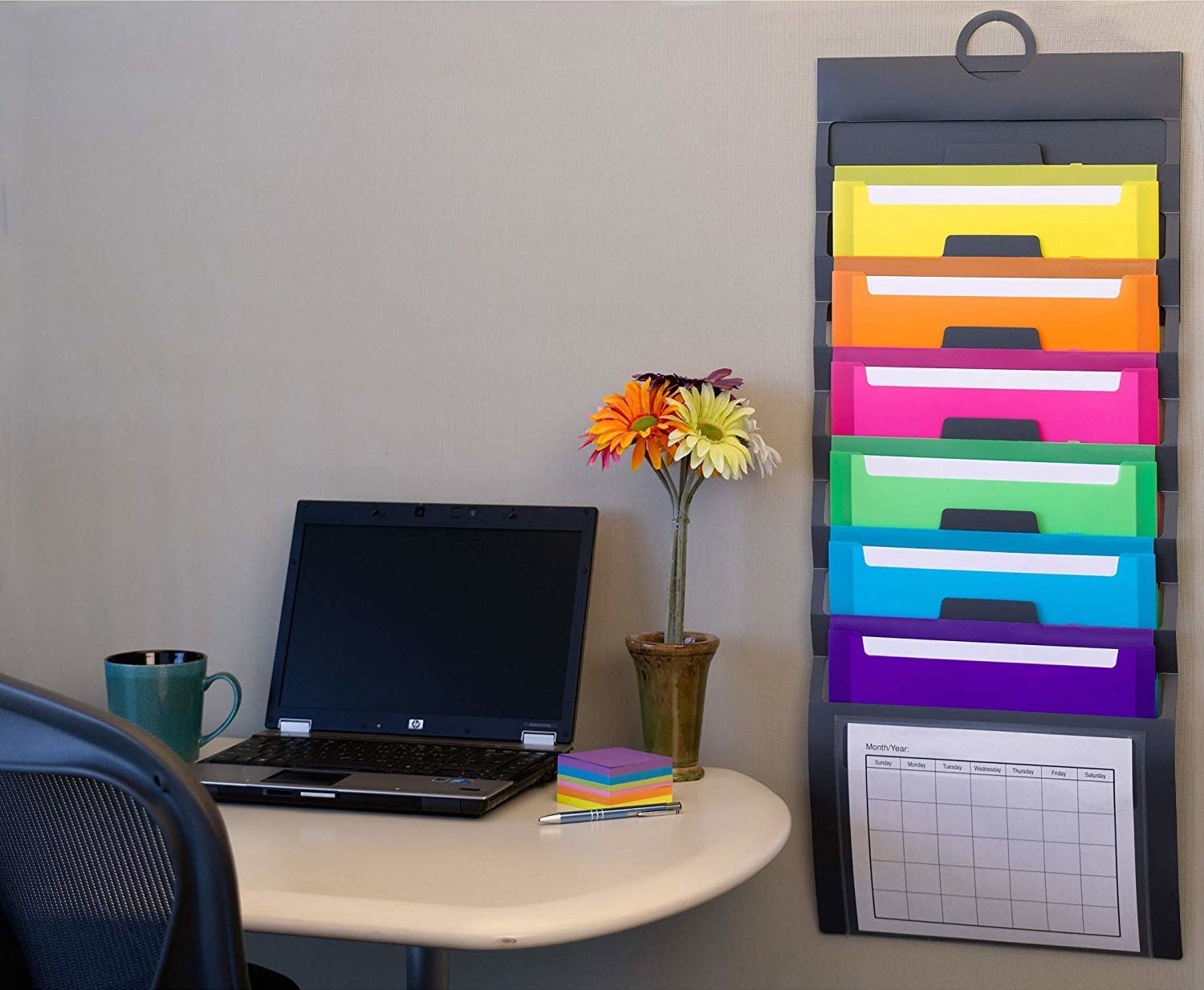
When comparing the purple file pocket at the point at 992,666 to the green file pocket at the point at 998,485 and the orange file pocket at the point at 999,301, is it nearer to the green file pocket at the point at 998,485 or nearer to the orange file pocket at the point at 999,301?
the green file pocket at the point at 998,485

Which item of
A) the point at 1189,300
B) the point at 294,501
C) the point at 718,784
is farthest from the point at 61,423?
the point at 1189,300

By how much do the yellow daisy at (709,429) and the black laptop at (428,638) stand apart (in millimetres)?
144

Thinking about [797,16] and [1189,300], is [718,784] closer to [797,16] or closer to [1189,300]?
[1189,300]

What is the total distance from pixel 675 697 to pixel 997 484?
1.40ft

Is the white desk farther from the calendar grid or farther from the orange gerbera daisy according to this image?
the orange gerbera daisy

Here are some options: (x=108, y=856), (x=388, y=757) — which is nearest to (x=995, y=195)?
(x=388, y=757)

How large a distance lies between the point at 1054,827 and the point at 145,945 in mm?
985

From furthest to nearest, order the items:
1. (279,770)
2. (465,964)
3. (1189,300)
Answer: (465,964) → (1189,300) → (279,770)

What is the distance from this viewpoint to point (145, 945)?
0.68m

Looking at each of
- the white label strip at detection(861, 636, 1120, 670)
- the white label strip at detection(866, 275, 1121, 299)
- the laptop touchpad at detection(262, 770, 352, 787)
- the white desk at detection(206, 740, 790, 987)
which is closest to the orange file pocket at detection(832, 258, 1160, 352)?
the white label strip at detection(866, 275, 1121, 299)

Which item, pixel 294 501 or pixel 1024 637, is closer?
pixel 1024 637

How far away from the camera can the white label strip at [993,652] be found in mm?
1326

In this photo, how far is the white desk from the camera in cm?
91

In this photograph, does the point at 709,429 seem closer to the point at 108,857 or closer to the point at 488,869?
the point at 488,869
